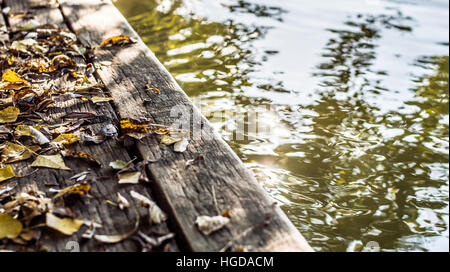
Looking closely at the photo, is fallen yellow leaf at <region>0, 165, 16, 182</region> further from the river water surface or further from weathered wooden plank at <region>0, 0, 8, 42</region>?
weathered wooden plank at <region>0, 0, 8, 42</region>

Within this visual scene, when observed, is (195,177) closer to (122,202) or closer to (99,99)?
(122,202)

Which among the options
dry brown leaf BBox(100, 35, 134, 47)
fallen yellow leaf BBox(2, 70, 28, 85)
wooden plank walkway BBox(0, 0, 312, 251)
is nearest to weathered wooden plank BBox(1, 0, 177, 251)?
wooden plank walkway BBox(0, 0, 312, 251)

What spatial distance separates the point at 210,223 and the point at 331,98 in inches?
80.0

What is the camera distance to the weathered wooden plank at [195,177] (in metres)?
1.02

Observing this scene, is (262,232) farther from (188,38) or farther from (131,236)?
(188,38)

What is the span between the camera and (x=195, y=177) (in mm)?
1223

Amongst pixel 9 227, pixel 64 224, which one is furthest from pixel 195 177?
pixel 9 227

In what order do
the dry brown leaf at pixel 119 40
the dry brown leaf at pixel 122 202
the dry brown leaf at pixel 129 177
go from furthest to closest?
the dry brown leaf at pixel 119 40
the dry brown leaf at pixel 129 177
the dry brown leaf at pixel 122 202

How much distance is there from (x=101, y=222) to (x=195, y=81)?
1.96 metres

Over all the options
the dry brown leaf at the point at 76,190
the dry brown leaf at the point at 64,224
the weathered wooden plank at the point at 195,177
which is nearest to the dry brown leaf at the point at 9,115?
the weathered wooden plank at the point at 195,177

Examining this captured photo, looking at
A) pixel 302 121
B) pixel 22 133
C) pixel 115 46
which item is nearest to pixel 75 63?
pixel 115 46

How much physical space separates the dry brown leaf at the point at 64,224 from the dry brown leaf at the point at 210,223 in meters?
0.34

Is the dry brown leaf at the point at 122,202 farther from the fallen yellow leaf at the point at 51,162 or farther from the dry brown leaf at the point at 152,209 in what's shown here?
the fallen yellow leaf at the point at 51,162

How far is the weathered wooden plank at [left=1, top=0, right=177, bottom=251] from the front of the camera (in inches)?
39.7
